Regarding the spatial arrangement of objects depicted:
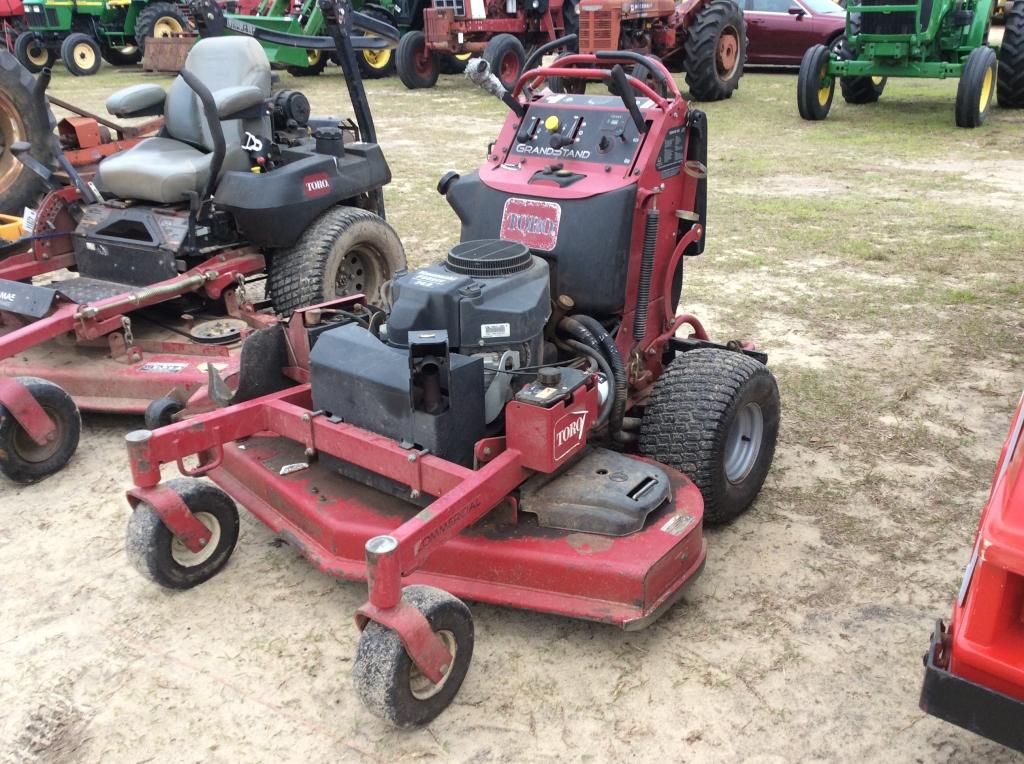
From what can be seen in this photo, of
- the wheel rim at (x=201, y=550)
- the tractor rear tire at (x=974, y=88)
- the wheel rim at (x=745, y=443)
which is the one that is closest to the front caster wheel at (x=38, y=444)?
the wheel rim at (x=201, y=550)

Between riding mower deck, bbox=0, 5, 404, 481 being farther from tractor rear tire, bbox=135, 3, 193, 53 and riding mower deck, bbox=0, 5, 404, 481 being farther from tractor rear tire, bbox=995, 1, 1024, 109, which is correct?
tractor rear tire, bbox=135, 3, 193, 53

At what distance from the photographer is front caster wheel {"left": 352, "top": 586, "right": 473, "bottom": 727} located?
227cm

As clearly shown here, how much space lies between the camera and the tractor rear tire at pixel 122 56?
59.9 feet

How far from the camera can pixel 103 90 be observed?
14.9 meters

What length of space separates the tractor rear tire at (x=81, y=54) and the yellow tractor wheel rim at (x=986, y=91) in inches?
556

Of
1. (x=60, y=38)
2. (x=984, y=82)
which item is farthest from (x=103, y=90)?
(x=984, y=82)

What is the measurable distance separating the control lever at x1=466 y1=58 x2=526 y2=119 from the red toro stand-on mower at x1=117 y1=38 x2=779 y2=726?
0.4 inches

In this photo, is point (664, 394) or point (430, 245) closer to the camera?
point (664, 394)

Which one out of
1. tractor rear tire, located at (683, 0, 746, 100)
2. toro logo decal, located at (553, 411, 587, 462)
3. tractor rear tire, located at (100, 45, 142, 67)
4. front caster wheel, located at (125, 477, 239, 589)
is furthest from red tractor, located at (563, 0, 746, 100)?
tractor rear tire, located at (100, 45, 142, 67)

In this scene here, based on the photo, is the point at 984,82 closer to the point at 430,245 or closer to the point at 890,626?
the point at 430,245

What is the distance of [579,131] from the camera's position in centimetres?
351

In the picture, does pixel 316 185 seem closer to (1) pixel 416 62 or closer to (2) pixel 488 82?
(2) pixel 488 82

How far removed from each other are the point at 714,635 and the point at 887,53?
9.70m

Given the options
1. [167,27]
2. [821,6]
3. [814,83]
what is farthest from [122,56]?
[814,83]
